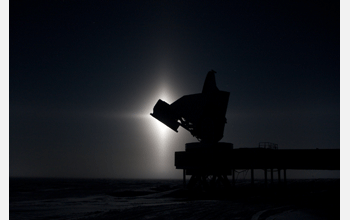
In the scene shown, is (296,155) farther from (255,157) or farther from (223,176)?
(223,176)

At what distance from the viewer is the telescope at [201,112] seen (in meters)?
42.3

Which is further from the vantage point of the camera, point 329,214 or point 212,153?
point 212,153

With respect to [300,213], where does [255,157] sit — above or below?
above

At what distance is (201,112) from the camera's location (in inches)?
1647

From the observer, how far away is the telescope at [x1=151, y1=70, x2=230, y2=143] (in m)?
42.3

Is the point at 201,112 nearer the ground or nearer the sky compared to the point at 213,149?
nearer the sky

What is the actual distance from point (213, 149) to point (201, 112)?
5.13 m

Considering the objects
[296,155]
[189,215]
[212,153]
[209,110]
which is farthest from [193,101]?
[189,215]

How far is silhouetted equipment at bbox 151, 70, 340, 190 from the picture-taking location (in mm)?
40969

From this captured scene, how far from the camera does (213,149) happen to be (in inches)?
1671

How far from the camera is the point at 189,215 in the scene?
84.4 feet
